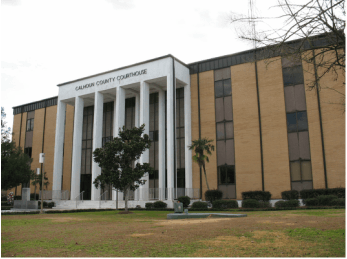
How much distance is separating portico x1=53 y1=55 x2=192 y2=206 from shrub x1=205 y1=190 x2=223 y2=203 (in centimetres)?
327

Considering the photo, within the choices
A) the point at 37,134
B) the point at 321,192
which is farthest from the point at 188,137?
the point at 37,134

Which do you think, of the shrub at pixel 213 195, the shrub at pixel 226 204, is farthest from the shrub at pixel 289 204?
the shrub at pixel 213 195

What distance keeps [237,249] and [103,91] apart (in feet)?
124

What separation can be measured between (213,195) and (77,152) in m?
20.7

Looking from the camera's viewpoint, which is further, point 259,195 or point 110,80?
point 110,80

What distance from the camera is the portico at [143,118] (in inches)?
1465

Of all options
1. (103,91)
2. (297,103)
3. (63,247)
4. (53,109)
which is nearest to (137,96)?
(103,91)

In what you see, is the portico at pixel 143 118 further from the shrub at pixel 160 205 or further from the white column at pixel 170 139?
the shrub at pixel 160 205

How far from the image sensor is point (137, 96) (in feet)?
145

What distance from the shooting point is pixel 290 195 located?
30.0m

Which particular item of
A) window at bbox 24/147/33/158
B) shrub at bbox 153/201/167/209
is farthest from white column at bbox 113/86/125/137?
window at bbox 24/147/33/158

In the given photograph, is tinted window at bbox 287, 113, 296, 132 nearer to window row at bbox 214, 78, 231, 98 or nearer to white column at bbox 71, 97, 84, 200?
window row at bbox 214, 78, 231, 98

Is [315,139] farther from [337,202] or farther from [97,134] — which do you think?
[97,134]

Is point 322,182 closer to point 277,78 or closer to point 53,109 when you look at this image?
point 277,78
